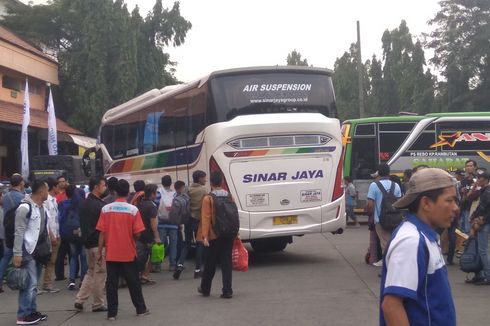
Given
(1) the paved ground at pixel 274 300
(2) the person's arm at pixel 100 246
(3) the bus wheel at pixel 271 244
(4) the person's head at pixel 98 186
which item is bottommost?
(1) the paved ground at pixel 274 300

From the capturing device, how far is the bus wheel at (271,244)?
49.8 ft

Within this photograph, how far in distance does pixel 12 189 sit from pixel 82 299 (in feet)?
8.93

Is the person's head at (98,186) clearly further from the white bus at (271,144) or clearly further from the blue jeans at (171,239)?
the white bus at (271,144)

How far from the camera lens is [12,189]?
36.0 ft

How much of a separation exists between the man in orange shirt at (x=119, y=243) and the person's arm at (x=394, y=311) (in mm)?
5714

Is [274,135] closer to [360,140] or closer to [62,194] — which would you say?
[62,194]

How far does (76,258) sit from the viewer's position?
1162cm

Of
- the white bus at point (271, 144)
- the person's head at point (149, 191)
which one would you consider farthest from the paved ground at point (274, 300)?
the person's head at point (149, 191)

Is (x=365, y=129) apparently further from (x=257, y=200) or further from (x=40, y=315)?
(x=40, y=315)

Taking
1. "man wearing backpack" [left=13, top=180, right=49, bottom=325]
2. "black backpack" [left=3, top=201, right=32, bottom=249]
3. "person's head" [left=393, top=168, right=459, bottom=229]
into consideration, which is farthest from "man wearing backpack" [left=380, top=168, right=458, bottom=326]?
"black backpack" [left=3, top=201, right=32, bottom=249]

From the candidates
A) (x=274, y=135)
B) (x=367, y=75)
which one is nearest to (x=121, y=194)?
(x=274, y=135)

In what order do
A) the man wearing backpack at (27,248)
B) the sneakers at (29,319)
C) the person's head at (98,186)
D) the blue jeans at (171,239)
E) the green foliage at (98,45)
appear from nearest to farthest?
the man wearing backpack at (27,248)
the sneakers at (29,319)
the person's head at (98,186)
the blue jeans at (171,239)
the green foliage at (98,45)

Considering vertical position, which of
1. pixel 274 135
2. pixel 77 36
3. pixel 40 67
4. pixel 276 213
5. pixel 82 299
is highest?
pixel 77 36

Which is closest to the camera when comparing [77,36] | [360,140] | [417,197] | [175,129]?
[417,197]
